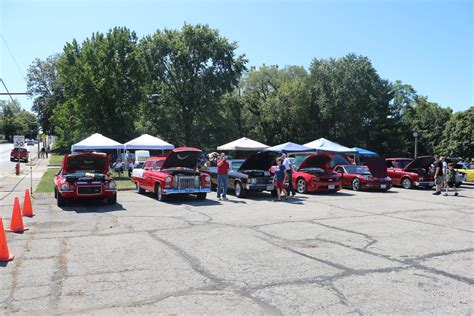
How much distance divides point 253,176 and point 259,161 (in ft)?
3.19

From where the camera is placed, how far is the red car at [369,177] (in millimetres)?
20250

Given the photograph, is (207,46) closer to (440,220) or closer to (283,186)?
(283,186)

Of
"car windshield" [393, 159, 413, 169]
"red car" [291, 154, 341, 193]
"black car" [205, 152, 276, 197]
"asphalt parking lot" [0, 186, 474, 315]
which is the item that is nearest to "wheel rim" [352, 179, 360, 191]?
"red car" [291, 154, 341, 193]

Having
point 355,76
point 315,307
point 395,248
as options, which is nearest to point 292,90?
point 355,76

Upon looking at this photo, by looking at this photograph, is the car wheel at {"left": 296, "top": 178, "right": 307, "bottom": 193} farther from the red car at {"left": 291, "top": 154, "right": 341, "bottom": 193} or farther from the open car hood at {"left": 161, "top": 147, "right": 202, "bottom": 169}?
the open car hood at {"left": 161, "top": 147, "right": 202, "bottom": 169}

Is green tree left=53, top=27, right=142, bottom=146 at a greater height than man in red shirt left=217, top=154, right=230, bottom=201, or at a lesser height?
greater

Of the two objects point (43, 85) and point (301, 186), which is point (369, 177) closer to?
point (301, 186)

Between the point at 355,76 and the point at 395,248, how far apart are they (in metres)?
45.2

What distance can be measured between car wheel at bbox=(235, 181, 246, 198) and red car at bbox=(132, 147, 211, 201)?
1753 mm

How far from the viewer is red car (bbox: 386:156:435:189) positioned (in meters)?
21.8

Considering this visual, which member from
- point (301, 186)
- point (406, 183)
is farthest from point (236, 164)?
point (406, 183)

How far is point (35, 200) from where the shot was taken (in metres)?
15.5

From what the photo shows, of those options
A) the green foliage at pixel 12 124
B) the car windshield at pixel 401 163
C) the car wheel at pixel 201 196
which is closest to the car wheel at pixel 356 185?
the car windshield at pixel 401 163

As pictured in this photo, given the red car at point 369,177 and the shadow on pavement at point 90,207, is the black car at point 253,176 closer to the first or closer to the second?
the shadow on pavement at point 90,207
